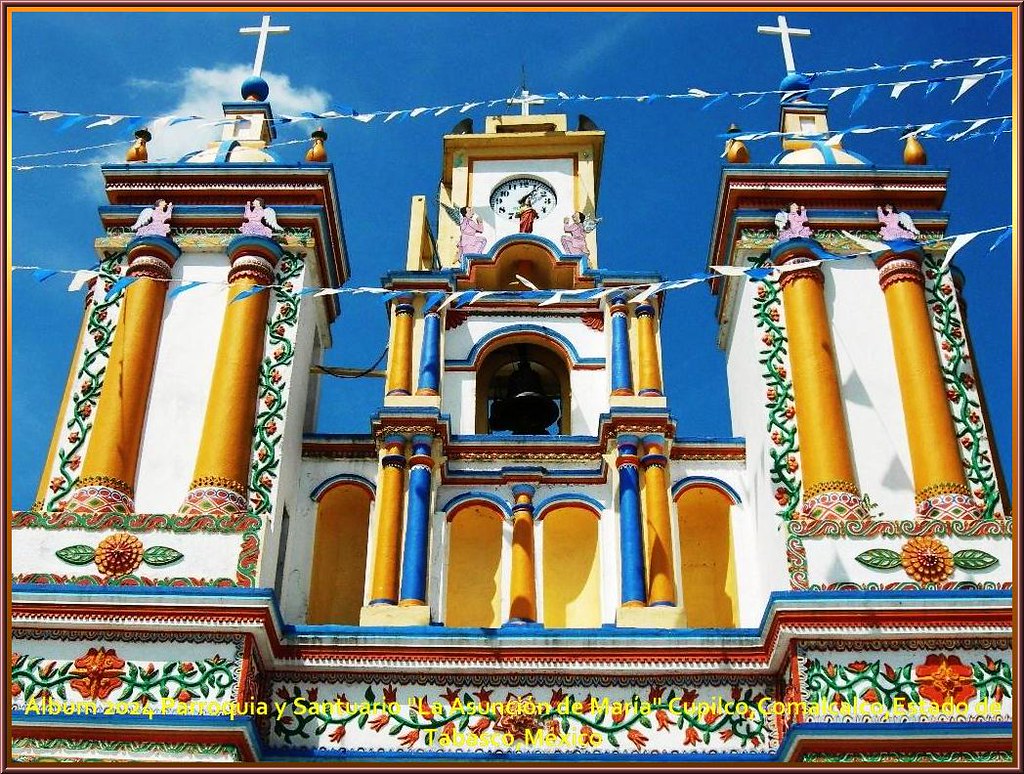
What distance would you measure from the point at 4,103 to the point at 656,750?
640 centimetres

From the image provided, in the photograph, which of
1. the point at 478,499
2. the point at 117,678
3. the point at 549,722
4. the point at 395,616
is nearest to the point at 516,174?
the point at 478,499

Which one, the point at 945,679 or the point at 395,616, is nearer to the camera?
the point at 945,679

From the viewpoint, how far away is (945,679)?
10023mm

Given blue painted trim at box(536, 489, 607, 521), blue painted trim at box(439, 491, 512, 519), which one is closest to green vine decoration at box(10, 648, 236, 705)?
blue painted trim at box(439, 491, 512, 519)

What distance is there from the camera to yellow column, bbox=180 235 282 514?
442 inches

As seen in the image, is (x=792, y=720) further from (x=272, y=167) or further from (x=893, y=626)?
(x=272, y=167)

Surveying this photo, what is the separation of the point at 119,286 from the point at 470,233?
13.4 feet

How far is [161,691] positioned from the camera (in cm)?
1002

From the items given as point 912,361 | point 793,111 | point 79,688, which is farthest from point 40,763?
point 793,111

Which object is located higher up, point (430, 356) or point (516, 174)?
point (516, 174)

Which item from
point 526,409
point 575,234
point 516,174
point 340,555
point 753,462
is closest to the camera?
point 753,462

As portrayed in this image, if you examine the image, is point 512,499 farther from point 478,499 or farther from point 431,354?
point 431,354

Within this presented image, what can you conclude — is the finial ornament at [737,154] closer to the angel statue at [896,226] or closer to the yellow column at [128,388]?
the angel statue at [896,226]

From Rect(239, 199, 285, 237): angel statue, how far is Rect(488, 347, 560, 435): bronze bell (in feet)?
8.80
